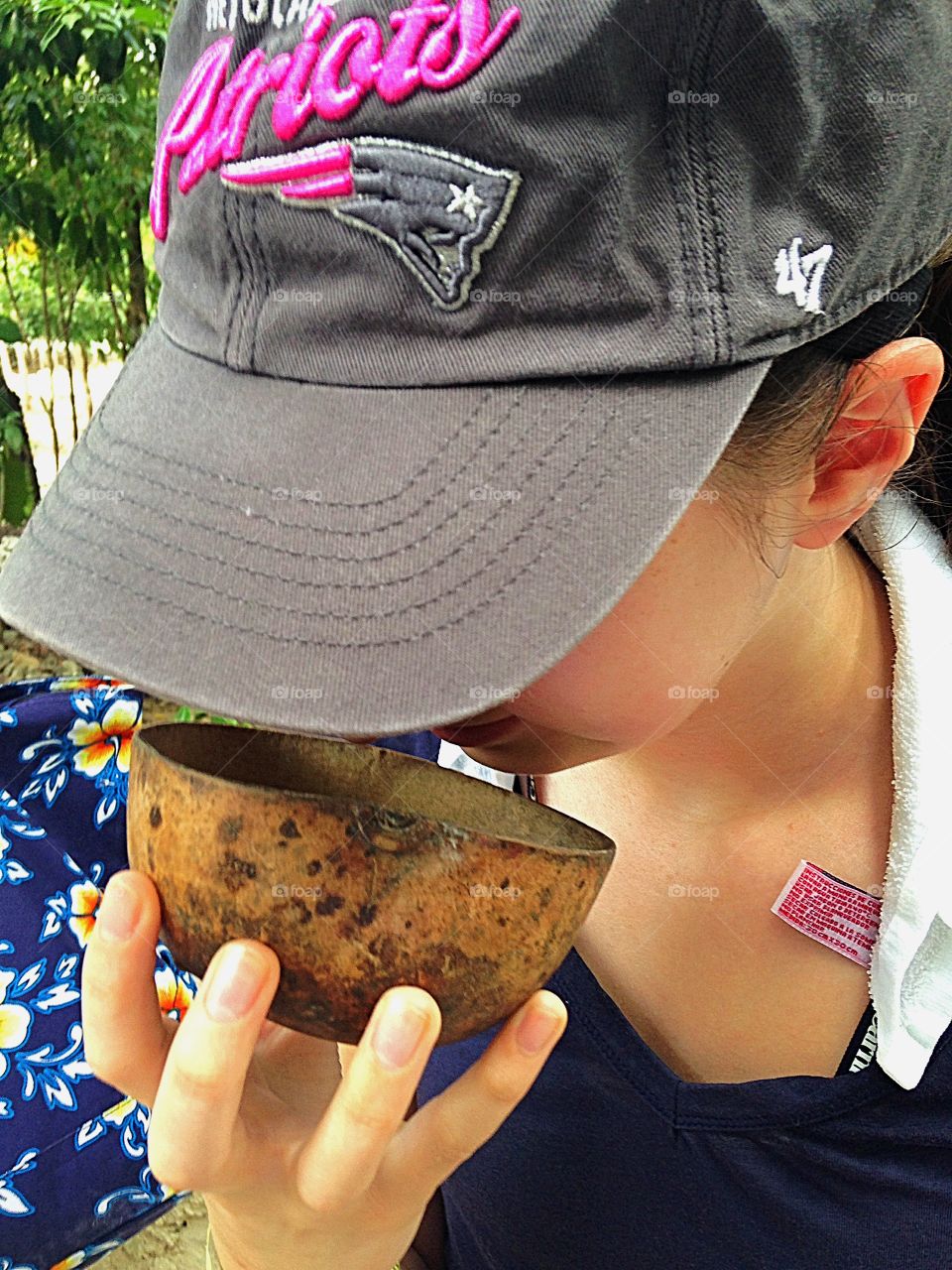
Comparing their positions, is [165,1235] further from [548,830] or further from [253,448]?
[253,448]

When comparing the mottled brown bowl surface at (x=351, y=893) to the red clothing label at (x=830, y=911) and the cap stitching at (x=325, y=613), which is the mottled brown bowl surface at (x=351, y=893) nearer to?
the cap stitching at (x=325, y=613)

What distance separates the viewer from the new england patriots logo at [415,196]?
611 mm

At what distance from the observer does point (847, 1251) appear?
3.11 ft

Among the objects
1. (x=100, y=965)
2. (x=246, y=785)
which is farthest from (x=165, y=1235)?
(x=246, y=785)

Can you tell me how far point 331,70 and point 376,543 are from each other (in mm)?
247

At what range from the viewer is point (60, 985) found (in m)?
1.26

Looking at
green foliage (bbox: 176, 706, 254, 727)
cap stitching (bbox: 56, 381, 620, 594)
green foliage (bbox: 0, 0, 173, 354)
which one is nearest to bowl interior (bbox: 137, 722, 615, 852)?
green foliage (bbox: 176, 706, 254, 727)

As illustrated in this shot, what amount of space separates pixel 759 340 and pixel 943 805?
45 cm

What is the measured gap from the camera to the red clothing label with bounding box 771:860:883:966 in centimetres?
96

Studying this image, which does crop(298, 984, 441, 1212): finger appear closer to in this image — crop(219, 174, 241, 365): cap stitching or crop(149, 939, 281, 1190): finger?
crop(149, 939, 281, 1190): finger

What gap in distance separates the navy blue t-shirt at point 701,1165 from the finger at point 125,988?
35cm

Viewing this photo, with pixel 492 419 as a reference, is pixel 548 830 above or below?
below

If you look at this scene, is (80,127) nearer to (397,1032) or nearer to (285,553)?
(285,553)

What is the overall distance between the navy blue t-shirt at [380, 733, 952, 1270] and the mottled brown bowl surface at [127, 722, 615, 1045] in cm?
31
